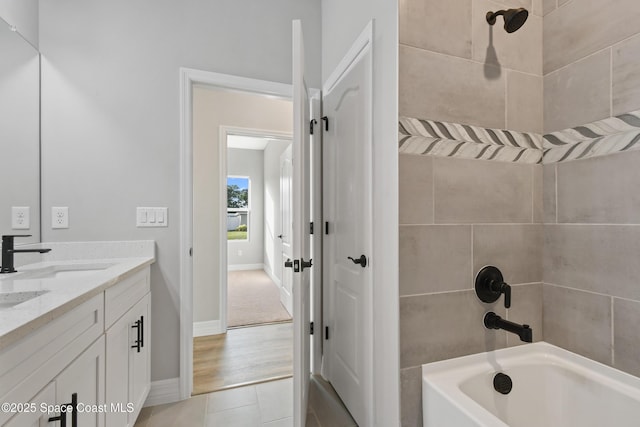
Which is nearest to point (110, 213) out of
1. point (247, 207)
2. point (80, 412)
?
point (80, 412)

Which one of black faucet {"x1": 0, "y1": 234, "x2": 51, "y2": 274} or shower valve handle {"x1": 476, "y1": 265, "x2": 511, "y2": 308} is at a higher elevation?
black faucet {"x1": 0, "y1": 234, "x2": 51, "y2": 274}

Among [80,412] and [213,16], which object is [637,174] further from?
[213,16]

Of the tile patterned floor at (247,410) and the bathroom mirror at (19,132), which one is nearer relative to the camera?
the bathroom mirror at (19,132)

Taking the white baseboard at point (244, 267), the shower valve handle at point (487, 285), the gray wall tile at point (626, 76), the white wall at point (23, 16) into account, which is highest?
the white wall at point (23, 16)

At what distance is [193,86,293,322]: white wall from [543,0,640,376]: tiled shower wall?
104 inches

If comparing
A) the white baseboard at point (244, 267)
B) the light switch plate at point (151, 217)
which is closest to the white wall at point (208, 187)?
the light switch plate at point (151, 217)

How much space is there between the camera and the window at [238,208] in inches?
254

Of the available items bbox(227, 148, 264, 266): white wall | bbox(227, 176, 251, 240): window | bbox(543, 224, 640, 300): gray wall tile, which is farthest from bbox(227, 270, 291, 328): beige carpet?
bbox(543, 224, 640, 300): gray wall tile

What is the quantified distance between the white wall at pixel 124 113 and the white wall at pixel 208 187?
106 cm

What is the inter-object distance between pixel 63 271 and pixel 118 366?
1.99 ft

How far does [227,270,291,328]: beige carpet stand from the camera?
133 inches

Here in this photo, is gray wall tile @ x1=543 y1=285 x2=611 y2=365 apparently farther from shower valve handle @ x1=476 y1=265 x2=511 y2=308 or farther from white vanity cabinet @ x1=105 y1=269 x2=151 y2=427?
white vanity cabinet @ x1=105 y1=269 x2=151 y2=427

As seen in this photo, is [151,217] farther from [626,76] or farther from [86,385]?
[626,76]

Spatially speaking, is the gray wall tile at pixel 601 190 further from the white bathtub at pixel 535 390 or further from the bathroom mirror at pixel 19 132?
the bathroom mirror at pixel 19 132
